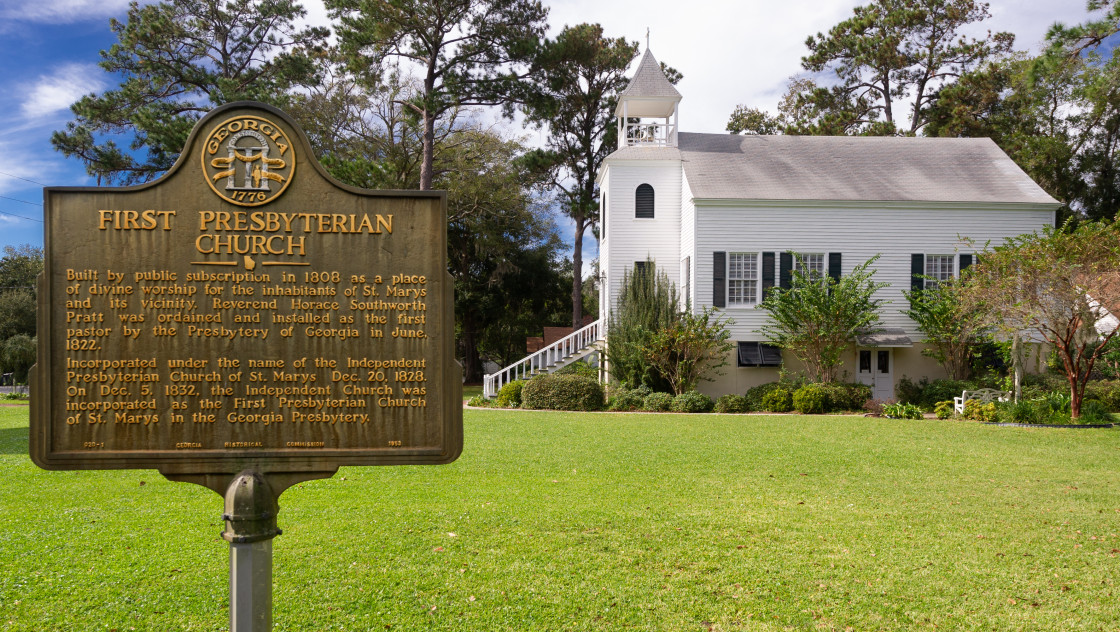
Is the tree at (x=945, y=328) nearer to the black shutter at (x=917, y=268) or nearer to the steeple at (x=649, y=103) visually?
the black shutter at (x=917, y=268)

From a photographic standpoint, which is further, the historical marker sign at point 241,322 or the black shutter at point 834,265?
the black shutter at point 834,265

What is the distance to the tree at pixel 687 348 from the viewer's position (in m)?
23.6

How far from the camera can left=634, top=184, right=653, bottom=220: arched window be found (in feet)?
90.5

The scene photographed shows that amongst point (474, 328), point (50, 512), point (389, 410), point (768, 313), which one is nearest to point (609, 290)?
point (768, 313)

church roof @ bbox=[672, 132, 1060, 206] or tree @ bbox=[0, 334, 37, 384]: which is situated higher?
church roof @ bbox=[672, 132, 1060, 206]

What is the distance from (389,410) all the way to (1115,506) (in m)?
9.34

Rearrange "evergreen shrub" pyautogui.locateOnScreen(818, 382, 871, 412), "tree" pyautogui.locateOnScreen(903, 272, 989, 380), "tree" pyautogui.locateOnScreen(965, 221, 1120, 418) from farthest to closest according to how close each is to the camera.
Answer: "tree" pyautogui.locateOnScreen(903, 272, 989, 380), "evergreen shrub" pyautogui.locateOnScreen(818, 382, 871, 412), "tree" pyautogui.locateOnScreen(965, 221, 1120, 418)

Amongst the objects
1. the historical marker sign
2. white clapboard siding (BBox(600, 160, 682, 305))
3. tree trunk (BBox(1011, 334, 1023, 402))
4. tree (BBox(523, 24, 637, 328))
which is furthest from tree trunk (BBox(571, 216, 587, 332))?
the historical marker sign

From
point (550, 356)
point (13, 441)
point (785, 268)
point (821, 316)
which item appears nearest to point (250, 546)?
point (13, 441)

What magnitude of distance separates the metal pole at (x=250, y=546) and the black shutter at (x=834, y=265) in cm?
2399

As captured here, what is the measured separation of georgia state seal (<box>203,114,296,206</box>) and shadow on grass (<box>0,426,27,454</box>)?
39.7 feet

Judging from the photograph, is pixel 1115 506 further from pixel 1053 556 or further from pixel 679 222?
pixel 679 222

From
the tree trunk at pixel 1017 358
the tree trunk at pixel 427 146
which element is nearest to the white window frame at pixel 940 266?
the tree trunk at pixel 1017 358

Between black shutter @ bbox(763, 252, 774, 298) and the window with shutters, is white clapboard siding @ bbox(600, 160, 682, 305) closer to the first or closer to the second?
black shutter @ bbox(763, 252, 774, 298)
